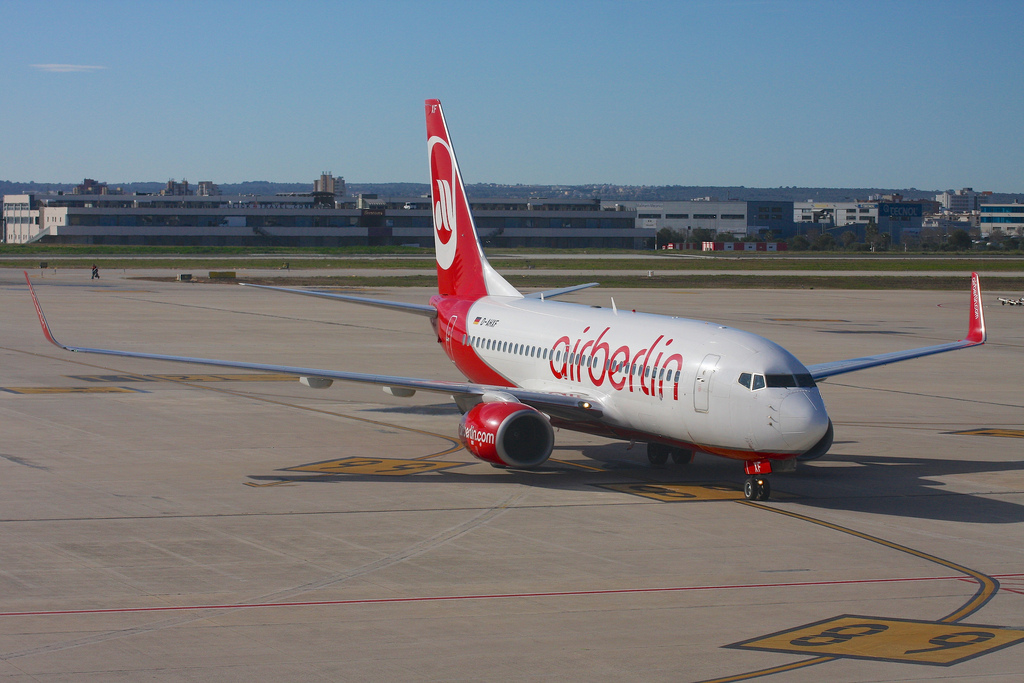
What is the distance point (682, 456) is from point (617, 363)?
3565 mm

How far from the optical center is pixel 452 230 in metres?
35.5

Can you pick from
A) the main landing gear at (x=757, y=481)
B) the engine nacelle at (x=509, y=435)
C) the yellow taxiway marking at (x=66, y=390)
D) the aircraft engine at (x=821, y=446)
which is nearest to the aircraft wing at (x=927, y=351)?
the aircraft engine at (x=821, y=446)

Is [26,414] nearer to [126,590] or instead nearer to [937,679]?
[126,590]

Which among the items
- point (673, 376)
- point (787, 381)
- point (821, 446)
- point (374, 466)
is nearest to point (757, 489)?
point (821, 446)

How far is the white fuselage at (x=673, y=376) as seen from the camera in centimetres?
2214

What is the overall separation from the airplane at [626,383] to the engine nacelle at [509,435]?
26 mm

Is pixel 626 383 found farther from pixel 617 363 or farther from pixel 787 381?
pixel 787 381

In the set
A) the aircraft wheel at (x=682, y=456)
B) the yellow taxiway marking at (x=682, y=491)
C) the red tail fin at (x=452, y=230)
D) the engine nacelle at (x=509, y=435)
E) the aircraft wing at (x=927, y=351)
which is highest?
the red tail fin at (x=452, y=230)

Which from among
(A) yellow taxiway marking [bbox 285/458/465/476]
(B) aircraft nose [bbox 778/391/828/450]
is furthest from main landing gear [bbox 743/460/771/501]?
(A) yellow taxiway marking [bbox 285/458/465/476]

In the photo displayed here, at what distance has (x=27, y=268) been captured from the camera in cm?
13325

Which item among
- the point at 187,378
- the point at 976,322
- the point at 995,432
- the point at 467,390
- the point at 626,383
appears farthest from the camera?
the point at 187,378

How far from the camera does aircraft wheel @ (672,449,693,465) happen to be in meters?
27.6

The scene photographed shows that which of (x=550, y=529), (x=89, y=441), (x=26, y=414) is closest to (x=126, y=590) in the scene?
(x=550, y=529)

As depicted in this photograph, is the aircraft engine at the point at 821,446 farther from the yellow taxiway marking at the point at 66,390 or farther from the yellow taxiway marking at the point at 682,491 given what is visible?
the yellow taxiway marking at the point at 66,390
